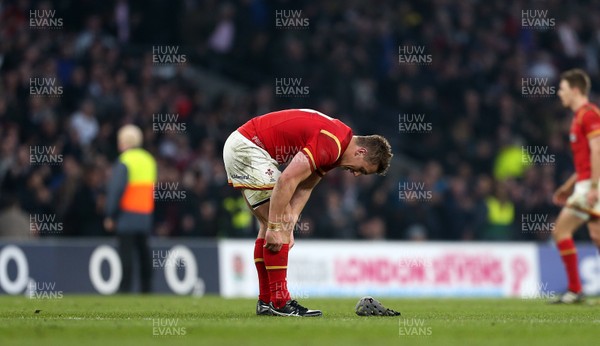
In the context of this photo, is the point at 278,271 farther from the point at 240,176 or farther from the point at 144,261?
the point at 144,261

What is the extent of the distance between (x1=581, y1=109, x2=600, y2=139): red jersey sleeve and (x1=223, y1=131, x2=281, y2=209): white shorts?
14.9 ft

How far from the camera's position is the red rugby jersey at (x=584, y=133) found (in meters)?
13.3

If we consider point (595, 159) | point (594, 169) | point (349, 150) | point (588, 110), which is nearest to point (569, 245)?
point (594, 169)

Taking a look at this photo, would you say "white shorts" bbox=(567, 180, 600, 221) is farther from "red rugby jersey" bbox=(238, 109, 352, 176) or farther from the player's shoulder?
"red rugby jersey" bbox=(238, 109, 352, 176)

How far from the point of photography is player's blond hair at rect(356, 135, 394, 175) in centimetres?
1000

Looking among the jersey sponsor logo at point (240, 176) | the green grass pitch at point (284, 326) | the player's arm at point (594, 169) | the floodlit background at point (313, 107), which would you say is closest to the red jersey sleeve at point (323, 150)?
the jersey sponsor logo at point (240, 176)

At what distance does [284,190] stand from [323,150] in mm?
490

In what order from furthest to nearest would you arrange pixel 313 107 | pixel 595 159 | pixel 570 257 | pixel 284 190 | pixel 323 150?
pixel 313 107 < pixel 570 257 < pixel 595 159 < pixel 323 150 < pixel 284 190

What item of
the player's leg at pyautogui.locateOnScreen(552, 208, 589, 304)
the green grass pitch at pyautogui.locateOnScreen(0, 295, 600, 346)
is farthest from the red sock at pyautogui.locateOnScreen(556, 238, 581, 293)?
the green grass pitch at pyautogui.locateOnScreen(0, 295, 600, 346)

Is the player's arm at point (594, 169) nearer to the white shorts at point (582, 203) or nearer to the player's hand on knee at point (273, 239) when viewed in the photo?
the white shorts at point (582, 203)

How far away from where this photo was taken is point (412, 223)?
21.7 metres

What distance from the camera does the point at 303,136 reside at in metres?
10.1

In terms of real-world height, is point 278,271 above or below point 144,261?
below

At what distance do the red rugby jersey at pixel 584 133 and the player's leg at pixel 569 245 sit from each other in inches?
17.4
